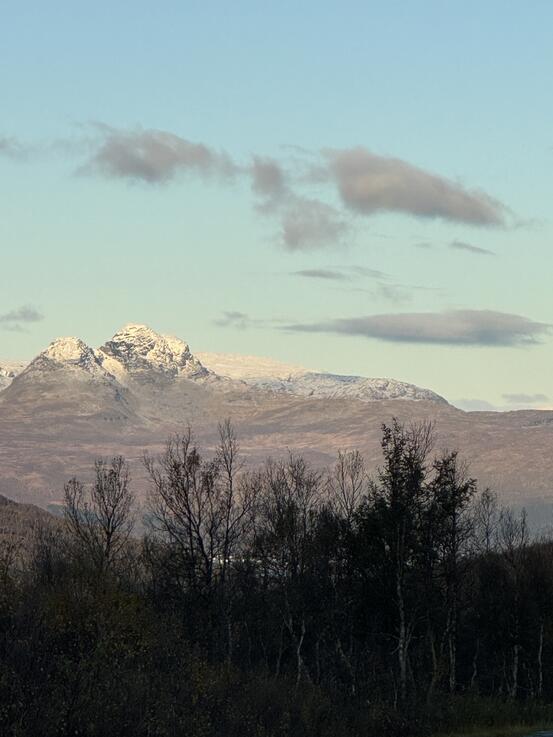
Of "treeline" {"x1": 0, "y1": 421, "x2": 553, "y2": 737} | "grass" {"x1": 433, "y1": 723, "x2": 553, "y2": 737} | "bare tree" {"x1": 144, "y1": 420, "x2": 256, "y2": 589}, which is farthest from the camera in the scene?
"bare tree" {"x1": 144, "y1": 420, "x2": 256, "y2": 589}

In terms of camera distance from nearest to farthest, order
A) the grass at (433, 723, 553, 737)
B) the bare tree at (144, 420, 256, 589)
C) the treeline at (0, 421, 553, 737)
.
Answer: the treeline at (0, 421, 553, 737)
the grass at (433, 723, 553, 737)
the bare tree at (144, 420, 256, 589)

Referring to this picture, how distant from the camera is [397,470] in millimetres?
81438

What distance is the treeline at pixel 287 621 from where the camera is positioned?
48.9 meters

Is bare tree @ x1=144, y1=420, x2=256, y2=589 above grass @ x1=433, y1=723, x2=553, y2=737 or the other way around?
above

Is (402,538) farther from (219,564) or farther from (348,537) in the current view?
(219,564)

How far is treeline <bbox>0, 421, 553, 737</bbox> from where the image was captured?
48.9 metres

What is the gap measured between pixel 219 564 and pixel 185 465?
14.8 metres

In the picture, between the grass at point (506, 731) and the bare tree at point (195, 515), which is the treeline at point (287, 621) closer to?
the bare tree at point (195, 515)

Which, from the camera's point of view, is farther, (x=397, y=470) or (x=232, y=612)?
(x=232, y=612)

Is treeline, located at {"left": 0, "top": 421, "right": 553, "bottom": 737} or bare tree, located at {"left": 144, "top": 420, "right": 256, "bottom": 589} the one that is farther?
bare tree, located at {"left": 144, "top": 420, "right": 256, "bottom": 589}

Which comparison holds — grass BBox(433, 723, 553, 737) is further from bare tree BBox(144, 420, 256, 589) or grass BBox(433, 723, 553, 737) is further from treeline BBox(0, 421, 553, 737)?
bare tree BBox(144, 420, 256, 589)

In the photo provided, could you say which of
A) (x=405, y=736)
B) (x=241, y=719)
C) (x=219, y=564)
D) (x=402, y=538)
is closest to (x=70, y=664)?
(x=241, y=719)

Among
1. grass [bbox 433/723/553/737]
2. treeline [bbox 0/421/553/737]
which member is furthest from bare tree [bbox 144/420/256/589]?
grass [bbox 433/723/553/737]

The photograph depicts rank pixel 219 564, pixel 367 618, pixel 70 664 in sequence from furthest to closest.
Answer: pixel 219 564
pixel 367 618
pixel 70 664
